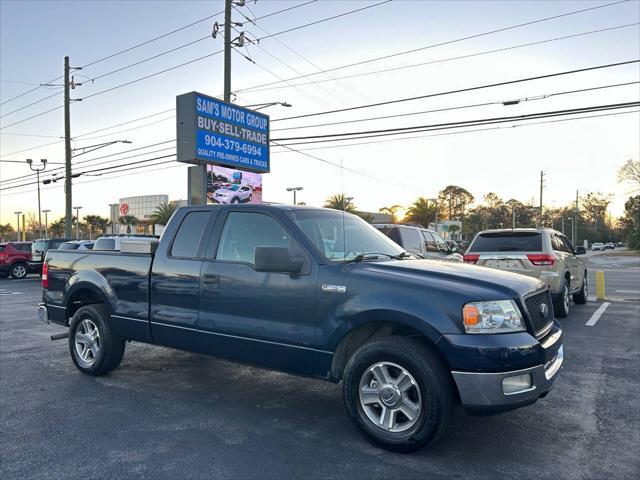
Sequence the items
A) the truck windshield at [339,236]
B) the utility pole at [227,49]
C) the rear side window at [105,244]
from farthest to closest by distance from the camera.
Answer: the utility pole at [227,49] → the rear side window at [105,244] → the truck windshield at [339,236]

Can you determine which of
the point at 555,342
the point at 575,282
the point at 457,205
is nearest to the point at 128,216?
the point at 457,205

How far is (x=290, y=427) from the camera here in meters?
4.29

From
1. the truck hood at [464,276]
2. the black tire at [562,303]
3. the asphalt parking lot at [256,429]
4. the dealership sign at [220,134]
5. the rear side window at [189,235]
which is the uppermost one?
the dealership sign at [220,134]

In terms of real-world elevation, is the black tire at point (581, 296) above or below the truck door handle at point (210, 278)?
below

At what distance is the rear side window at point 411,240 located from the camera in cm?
1159

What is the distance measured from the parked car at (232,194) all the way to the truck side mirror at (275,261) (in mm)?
15283

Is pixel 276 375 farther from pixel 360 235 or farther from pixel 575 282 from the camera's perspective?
pixel 575 282

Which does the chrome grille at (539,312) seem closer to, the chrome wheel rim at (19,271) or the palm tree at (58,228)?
the chrome wheel rim at (19,271)

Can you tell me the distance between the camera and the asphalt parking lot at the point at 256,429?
3.53 metres

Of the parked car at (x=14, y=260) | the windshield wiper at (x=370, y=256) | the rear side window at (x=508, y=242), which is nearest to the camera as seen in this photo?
the windshield wiper at (x=370, y=256)

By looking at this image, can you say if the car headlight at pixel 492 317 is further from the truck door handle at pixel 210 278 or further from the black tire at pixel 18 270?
the black tire at pixel 18 270

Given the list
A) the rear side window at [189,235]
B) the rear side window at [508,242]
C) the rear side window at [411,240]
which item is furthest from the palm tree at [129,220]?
the rear side window at [189,235]

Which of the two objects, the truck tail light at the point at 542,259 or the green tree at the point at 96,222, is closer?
the truck tail light at the point at 542,259

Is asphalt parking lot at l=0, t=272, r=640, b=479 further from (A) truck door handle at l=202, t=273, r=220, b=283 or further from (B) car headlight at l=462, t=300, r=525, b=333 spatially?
(A) truck door handle at l=202, t=273, r=220, b=283
